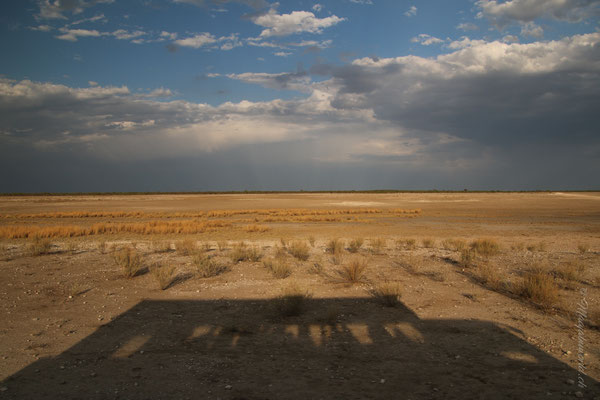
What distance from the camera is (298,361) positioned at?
517 centimetres

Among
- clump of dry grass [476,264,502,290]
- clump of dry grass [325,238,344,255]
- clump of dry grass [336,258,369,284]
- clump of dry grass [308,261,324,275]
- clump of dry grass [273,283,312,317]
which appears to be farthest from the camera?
clump of dry grass [325,238,344,255]

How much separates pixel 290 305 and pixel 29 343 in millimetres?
4080

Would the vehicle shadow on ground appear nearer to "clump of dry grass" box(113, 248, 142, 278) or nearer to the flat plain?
the flat plain

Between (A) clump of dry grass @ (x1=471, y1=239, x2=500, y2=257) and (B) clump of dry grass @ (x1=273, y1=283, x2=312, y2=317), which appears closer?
(B) clump of dry grass @ (x1=273, y1=283, x2=312, y2=317)

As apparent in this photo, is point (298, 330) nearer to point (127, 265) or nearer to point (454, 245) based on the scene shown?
point (127, 265)

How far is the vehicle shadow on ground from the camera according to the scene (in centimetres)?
437

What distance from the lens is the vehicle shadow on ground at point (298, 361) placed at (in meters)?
4.37

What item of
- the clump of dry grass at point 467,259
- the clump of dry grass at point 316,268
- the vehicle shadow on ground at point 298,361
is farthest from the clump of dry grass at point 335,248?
the vehicle shadow on ground at point 298,361

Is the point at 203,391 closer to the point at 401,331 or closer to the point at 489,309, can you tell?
the point at 401,331

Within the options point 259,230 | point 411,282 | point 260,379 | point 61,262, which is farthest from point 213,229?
point 260,379

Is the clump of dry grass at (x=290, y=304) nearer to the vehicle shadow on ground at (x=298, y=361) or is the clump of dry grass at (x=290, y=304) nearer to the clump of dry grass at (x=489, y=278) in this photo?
the vehicle shadow on ground at (x=298, y=361)

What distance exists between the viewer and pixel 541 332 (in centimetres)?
599

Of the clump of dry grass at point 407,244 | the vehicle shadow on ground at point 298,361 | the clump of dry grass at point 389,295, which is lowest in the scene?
the vehicle shadow on ground at point 298,361

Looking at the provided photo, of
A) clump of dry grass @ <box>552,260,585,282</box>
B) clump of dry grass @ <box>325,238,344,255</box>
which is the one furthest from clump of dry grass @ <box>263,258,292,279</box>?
clump of dry grass @ <box>552,260,585,282</box>
